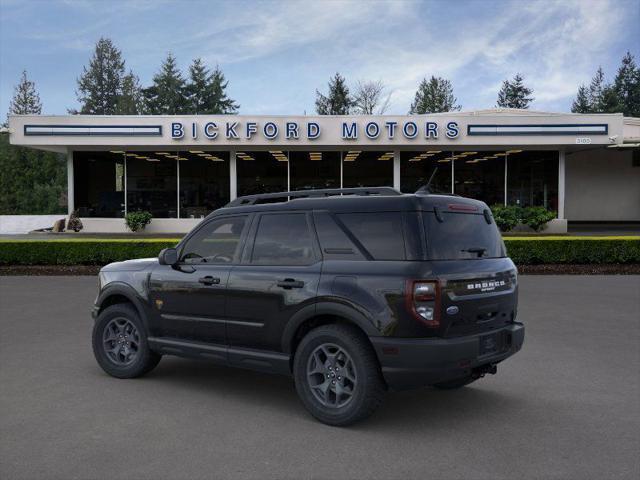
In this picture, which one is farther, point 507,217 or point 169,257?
point 507,217

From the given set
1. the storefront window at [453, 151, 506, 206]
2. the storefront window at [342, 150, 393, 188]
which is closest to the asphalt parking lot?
the storefront window at [342, 150, 393, 188]

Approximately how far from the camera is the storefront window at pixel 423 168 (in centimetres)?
2855

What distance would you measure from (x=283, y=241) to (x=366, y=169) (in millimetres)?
24199

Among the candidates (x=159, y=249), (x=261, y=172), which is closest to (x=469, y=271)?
(x=159, y=249)

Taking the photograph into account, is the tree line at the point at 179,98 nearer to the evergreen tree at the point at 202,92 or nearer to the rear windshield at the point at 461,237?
the evergreen tree at the point at 202,92

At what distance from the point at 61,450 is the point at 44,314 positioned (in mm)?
6401

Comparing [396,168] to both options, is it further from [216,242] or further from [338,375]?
[338,375]

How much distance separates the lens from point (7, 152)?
62.8 m

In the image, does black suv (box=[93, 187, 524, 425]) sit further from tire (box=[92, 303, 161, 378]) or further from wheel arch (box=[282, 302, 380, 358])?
tire (box=[92, 303, 161, 378])

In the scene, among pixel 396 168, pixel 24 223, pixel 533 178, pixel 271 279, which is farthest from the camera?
pixel 24 223

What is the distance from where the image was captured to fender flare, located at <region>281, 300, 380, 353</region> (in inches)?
186

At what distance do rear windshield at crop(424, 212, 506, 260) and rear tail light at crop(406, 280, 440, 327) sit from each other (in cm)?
24

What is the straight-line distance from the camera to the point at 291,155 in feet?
94.2

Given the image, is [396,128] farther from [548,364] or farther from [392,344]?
[392,344]
